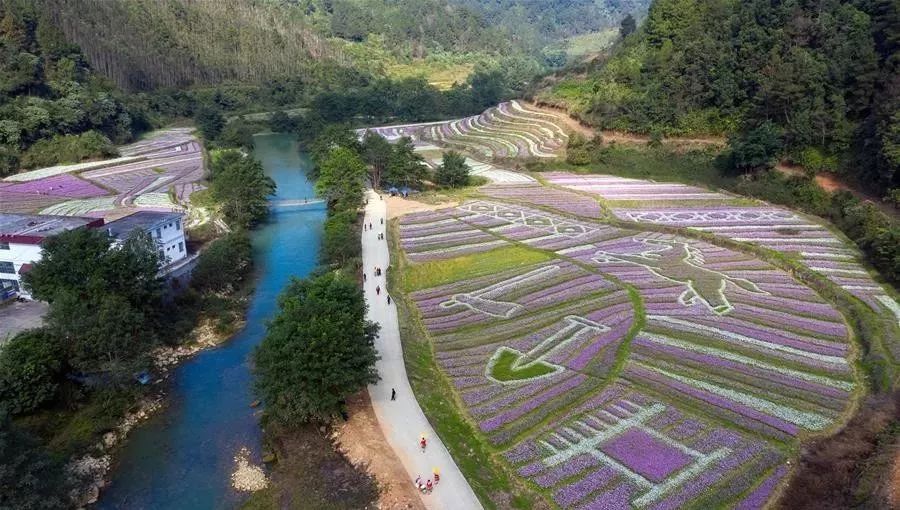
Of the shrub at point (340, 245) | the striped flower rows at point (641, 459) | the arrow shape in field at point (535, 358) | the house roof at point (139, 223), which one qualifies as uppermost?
the house roof at point (139, 223)

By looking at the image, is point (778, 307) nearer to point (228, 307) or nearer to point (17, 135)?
point (228, 307)

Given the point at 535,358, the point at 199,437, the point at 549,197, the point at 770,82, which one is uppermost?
the point at 770,82

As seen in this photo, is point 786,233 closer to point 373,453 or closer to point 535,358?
point 535,358

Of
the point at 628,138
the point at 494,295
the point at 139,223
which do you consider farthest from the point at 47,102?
the point at 628,138

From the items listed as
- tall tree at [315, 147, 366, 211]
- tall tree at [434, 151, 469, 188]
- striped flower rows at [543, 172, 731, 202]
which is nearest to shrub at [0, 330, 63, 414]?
tall tree at [315, 147, 366, 211]

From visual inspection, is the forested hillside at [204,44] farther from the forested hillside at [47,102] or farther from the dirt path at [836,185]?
the dirt path at [836,185]

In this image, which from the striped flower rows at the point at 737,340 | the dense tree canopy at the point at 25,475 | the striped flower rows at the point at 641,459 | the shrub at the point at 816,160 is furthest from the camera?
the shrub at the point at 816,160

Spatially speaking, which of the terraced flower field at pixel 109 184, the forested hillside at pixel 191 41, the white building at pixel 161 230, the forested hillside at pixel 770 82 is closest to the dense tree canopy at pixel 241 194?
the terraced flower field at pixel 109 184
